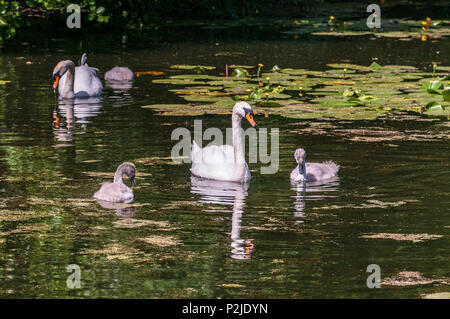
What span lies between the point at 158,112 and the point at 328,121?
2.42 meters

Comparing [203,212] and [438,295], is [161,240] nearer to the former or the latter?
[203,212]

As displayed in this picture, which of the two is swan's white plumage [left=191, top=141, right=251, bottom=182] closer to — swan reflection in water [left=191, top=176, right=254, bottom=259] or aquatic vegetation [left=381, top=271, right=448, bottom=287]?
swan reflection in water [left=191, top=176, right=254, bottom=259]

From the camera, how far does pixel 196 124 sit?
1371 centimetres

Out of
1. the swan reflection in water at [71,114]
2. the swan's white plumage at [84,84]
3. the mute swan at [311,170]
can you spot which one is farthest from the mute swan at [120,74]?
the mute swan at [311,170]

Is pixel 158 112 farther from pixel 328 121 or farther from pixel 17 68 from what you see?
pixel 17 68

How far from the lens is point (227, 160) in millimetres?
10867

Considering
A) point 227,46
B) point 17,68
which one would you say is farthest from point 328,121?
point 227,46

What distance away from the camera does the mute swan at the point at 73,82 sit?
1611cm

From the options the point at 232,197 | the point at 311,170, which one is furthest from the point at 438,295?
the point at 311,170

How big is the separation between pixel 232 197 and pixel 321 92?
613 cm

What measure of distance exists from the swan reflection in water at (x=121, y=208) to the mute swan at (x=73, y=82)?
22.0ft

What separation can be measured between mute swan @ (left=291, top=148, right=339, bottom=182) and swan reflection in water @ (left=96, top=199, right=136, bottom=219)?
1.91 meters

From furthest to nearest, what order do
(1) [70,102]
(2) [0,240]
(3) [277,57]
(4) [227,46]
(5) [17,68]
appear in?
(4) [227,46], (3) [277,57], (5) [17,68], (1) [70,102], (2) [0,240]

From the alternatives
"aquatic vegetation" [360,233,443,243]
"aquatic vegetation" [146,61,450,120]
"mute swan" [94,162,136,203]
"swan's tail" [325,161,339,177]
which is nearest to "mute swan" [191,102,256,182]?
"swan's tail" [325,161,339,177]
